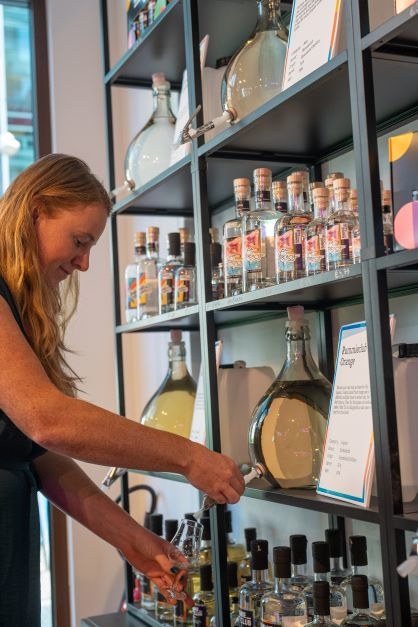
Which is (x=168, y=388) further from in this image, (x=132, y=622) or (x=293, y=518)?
(x=132, y=622)

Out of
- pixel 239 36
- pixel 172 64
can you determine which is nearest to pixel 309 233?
pixel 239 36

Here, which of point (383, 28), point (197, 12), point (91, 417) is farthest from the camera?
point (197, 12)

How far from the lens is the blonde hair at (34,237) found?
4.92ft

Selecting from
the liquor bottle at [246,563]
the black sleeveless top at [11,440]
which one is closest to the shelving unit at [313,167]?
the liquor bottle at [246,563]

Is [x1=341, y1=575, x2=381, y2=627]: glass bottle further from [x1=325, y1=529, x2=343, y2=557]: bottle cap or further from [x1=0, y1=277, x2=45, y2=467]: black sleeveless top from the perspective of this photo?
[x1=0, y1=277, x2=45, y2=467]: black sleeveless top

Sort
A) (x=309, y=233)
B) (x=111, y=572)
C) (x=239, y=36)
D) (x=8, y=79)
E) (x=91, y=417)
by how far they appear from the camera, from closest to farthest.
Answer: (x=91, y=417)
(x=309, y=233)
(x=239, y=36)
(x=111, y=572)
(x=8, y=79)

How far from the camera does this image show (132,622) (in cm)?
217

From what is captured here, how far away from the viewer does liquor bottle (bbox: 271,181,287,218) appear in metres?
1.60

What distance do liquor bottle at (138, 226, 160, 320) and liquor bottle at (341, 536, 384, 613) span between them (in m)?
0.93

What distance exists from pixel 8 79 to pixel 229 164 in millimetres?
1689

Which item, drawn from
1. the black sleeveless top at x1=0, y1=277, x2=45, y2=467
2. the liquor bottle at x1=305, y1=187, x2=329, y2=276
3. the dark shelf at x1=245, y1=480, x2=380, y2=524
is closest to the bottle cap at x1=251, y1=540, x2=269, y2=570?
the dark shelf at x1=245, y1=480, x2=380, y2=524

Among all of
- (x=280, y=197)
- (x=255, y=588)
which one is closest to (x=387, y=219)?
(x=280, y=197)

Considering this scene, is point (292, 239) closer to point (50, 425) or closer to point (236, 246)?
point (236, 246)

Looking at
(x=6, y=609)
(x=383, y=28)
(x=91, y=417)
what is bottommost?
(x=6, y=609)
